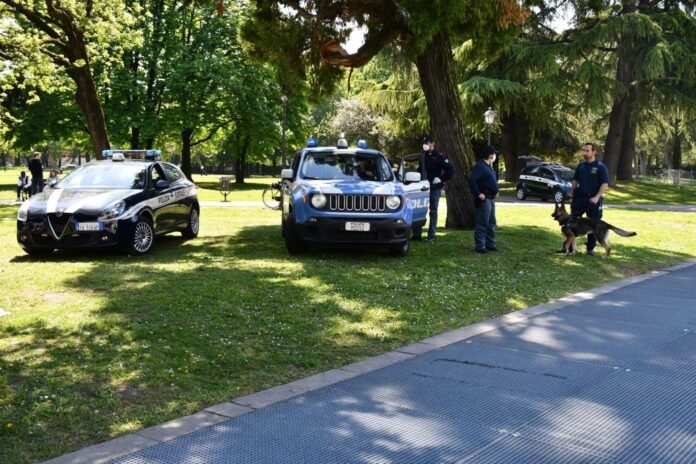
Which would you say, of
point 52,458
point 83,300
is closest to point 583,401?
point 52,458

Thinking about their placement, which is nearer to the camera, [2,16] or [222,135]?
[2,16]

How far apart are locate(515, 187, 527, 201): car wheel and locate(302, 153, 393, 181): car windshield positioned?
21.4 m

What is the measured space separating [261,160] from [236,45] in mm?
10967

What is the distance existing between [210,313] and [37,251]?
580 cm

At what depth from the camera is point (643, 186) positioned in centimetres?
3800

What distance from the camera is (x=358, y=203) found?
11.0m

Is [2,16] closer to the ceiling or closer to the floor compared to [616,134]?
closer to the ceiling

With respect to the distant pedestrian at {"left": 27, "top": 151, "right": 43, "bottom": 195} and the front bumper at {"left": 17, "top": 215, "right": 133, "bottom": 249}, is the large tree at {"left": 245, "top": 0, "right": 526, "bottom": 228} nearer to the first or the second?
the front bumper at {"left": 17, "top": 215, "right": 133, "bottom": 249}

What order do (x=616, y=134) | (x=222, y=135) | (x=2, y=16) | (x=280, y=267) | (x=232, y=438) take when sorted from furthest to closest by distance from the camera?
(x=222, y=135) → (x=616, y=134) → (x=2, y=16) → (x=280, y=267) → (x=232, y=438)

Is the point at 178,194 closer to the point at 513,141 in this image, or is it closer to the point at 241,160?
the point at 513,141

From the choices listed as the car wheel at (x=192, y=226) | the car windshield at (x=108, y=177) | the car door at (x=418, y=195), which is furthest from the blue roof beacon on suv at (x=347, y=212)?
the car wheel at (x=192, y=226)

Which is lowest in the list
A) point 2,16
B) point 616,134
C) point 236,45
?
point 616,134

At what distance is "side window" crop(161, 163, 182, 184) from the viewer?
13.2 m

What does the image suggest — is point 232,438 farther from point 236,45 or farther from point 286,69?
point 236,45
